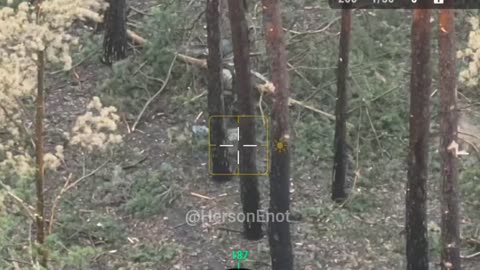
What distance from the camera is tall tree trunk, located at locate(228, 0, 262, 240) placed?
10477 millimetres

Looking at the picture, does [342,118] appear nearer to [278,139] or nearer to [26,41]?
[278,139]

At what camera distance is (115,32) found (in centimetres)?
1533

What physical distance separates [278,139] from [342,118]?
2.79m

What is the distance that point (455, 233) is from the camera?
9219 millimetres

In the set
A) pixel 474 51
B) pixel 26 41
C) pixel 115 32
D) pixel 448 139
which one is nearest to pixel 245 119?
pixel 448 139

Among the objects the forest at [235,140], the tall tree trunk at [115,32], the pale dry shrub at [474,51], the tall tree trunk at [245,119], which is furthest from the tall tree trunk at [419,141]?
the tall tree trunk at [115,32]

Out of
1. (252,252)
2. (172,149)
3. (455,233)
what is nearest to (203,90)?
(172,149)

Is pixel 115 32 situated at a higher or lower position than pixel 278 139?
higher

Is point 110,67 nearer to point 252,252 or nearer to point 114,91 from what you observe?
point 114,91

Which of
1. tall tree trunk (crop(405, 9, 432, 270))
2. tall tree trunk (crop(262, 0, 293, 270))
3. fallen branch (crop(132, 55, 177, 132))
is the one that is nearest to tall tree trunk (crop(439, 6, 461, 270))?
tall tree trunk (crop(405, 9, 432, 270))

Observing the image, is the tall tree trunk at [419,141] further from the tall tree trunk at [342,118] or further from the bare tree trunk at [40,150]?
the bare tree trunk at [40,150]

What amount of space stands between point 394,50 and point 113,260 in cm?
832

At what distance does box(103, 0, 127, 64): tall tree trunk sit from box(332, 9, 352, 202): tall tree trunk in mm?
5595

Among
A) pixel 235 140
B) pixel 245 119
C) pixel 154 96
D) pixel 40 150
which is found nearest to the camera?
pixel 40 150
